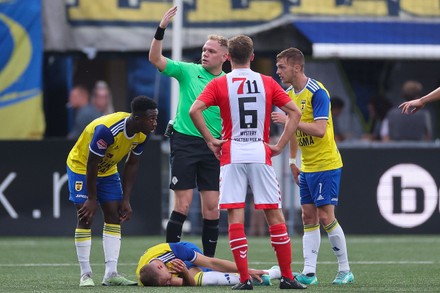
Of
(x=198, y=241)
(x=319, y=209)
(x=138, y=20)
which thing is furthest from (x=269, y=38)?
(x=319, y=209)

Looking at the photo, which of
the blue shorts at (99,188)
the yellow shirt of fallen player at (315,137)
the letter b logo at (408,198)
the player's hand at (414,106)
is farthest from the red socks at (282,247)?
the letter b logo at (408,198)

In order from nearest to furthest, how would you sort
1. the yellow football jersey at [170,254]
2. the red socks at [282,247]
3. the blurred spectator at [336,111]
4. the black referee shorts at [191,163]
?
the red socks at [282,247], the yellow football jersey at [170,254], the black referee shorts at [191,163], the blurred spectator at [336,111]

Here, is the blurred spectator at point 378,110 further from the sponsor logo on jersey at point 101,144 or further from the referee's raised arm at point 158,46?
the sponsor logo on jersey at point 101,144

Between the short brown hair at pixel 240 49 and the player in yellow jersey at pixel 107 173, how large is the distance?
992mm

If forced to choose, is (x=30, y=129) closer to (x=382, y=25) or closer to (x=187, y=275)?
(x=382, y=25)

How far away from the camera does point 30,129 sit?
19.5 meters

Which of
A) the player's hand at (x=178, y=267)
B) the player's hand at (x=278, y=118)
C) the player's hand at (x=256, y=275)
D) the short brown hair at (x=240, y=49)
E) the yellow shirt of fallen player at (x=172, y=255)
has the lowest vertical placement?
the player's hand at (x=256, y=275)

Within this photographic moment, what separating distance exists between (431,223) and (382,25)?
4028mm

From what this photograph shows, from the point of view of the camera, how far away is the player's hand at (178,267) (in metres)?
10.2

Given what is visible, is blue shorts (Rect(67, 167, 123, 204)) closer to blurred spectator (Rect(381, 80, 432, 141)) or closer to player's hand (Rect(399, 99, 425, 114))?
player's hand (Rect(399, 99, 425, 114))

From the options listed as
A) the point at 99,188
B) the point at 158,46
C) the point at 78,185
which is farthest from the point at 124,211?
the point at 158,46

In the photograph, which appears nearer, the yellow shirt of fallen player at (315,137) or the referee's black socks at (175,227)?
the yellow shirt of fallen player at (315,137)

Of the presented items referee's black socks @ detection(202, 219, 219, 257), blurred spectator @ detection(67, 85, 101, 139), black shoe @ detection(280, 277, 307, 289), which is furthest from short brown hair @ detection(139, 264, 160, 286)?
blurred spectator @ detection(67, 85, 101, 139)

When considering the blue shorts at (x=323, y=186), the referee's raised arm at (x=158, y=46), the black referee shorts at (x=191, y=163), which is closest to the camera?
the blue shorts at (x=323, y=186)
